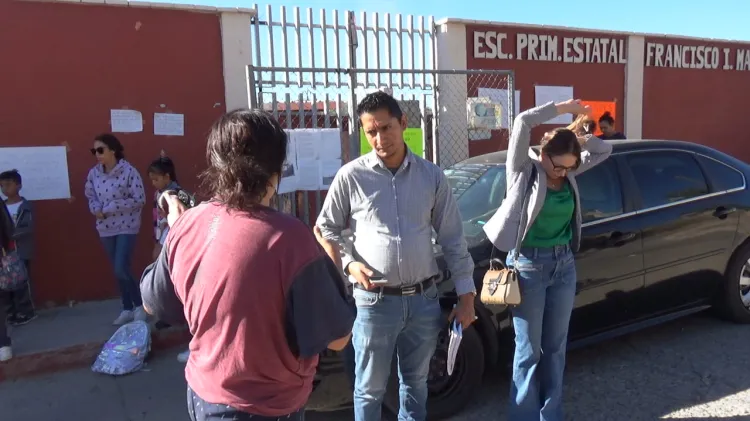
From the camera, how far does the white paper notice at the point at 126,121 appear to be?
5.91 m

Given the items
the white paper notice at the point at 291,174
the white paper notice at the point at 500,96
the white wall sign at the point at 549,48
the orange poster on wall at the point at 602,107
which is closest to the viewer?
the white paper notice at the point at 291,174

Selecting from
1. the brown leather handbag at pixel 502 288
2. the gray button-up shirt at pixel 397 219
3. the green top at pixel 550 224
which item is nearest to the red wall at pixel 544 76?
the green top at pixel 550 224

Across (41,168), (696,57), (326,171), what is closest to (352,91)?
(326,171)

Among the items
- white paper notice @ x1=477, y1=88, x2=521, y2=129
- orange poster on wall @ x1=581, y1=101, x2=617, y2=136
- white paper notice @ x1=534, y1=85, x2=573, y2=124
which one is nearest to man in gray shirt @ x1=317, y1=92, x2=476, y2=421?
white paper notice @ x1=477, y1=88, x2=521, y2=129

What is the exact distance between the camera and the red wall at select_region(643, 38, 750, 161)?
377 inches

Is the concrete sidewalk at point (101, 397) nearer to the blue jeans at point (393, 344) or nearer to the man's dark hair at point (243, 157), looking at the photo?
the blue jeans at point (393, 344)

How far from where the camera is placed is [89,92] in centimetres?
580

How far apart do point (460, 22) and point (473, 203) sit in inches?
175

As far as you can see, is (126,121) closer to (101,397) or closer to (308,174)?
(308,174)

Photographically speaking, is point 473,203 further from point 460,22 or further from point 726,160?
point 460,22

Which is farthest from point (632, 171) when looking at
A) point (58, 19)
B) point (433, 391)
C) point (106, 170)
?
point (58, 19)

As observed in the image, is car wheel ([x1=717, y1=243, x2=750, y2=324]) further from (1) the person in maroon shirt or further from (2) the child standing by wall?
(2) the child standing by wall

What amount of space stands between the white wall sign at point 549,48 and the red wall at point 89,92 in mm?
3686

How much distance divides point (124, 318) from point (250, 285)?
435cm
